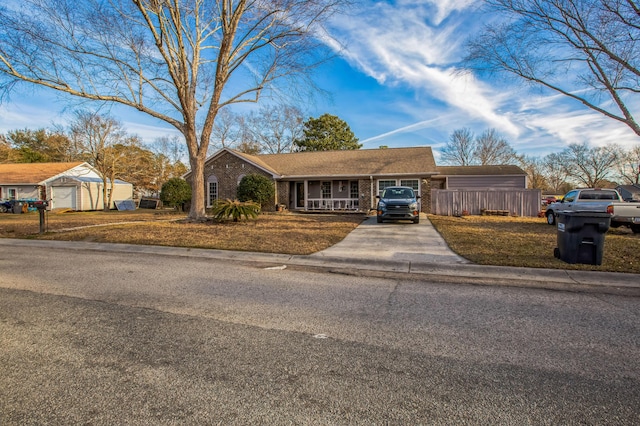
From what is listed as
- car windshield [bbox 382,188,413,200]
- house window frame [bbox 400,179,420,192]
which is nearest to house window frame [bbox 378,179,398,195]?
house window frame [bbox 400,179,420,192]

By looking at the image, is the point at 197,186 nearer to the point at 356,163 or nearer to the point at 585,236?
the point at 356,163

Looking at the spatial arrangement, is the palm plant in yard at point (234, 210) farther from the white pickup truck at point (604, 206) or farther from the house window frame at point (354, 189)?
the white pickup truck at point (604, 206)

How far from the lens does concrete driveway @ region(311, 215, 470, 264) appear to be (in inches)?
289

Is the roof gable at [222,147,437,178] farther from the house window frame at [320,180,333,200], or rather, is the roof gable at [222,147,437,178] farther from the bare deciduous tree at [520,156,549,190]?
the bare deciduous tree at [520,156,549,190]

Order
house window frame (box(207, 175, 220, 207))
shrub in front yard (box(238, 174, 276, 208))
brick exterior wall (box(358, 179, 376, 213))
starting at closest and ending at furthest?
shrub in front yard (box(238, 174, 276, 208)) < brick exterior wall (box(358, 179, 376, 213)) < house window frame (box(207, 175, 220, 207))

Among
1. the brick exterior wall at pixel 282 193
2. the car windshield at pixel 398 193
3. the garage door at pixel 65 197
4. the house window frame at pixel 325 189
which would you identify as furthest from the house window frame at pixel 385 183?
the garage door at pixel 65 197

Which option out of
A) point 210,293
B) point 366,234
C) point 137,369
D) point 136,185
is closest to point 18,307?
point 210,293

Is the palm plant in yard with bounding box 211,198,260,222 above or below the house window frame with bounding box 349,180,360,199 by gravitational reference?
below

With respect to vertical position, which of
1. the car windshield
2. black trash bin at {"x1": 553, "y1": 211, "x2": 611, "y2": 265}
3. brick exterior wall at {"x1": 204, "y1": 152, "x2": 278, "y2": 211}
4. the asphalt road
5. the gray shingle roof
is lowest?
the asphalt road

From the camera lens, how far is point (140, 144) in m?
36.4

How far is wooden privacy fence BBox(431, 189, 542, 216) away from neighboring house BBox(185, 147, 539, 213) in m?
0.82

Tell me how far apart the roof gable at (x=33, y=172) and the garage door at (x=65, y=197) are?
1739 millimetres

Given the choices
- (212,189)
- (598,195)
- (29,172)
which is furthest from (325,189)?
(29,172)

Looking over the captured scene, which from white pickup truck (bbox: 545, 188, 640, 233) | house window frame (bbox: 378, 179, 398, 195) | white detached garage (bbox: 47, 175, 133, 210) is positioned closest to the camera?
white pickup truck (bbox: 545, 188, 640, 233)
